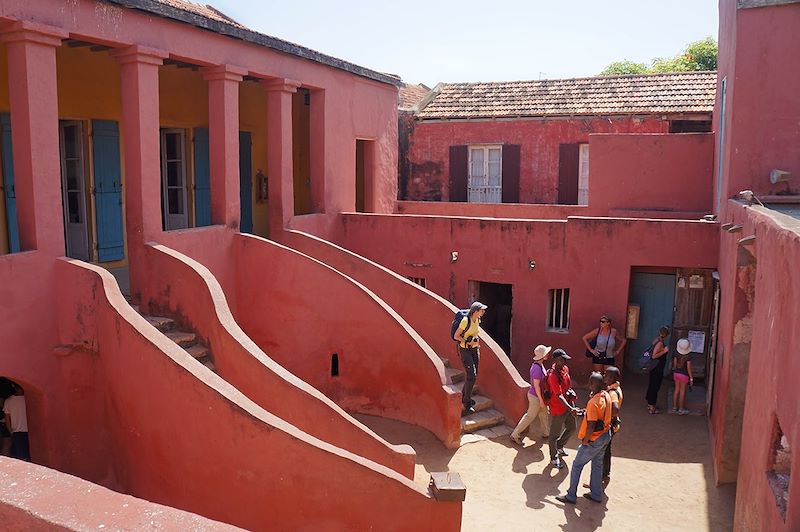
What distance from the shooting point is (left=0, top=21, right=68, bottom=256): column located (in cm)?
811

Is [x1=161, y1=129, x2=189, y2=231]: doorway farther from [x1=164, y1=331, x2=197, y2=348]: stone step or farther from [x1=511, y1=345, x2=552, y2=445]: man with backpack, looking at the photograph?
[x1=511, y1=345, x2=552, y2=445]: man with backpack

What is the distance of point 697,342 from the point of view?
1255 centimetres

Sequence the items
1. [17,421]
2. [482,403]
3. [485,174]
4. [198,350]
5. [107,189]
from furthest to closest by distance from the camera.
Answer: [485,174] → [107,189] → [482,403] → [198,350] → [17,421]

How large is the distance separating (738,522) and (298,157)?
11.1 m

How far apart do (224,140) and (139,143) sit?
5.99 feet

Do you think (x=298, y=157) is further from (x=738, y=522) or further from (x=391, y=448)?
(x=738, y=522)

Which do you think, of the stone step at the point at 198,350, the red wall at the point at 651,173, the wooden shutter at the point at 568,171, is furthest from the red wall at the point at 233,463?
the wooden shutter at the point at 568,171

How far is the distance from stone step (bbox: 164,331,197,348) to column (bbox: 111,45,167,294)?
1.02m

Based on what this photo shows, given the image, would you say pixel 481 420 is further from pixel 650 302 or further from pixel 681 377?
pixel 650 302

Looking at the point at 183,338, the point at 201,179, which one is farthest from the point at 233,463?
the point at 201,179

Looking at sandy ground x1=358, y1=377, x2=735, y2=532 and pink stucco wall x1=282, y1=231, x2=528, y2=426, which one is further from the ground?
pink stucco wall x1=282, y1=231, x2=528, y2=426

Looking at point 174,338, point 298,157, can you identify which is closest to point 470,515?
point 174,338

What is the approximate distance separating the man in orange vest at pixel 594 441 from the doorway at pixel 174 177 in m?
7.92

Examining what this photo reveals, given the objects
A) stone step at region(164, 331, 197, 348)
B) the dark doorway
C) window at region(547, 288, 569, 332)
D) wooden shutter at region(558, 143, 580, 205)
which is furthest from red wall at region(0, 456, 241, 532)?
wooden shutter at region(558, 143, 580, 205)
